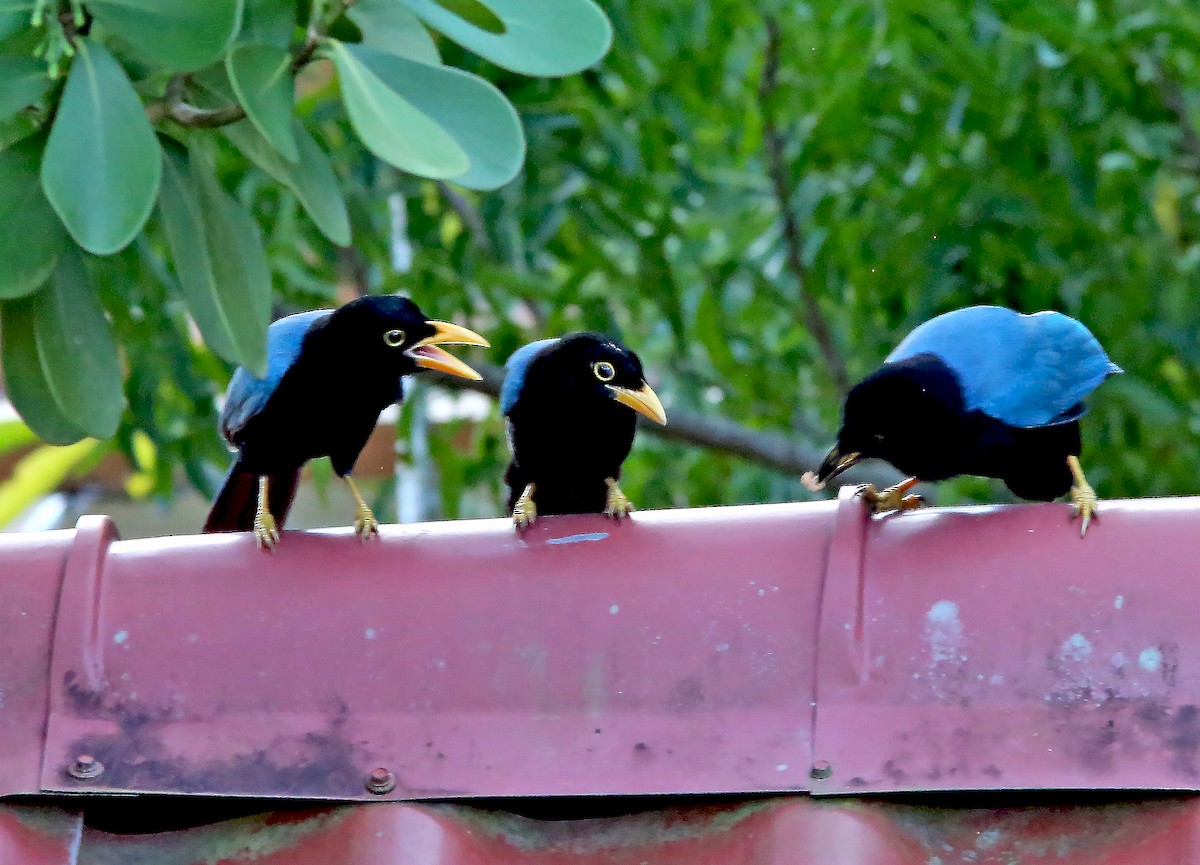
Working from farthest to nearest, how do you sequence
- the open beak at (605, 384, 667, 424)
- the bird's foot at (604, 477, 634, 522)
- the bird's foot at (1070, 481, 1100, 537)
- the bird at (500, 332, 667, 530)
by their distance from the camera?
the bird at (500, 332, 667, 530) → the open beak at (605, 384, 667, 424) → the bird's foot at (604, 477, 634, 522) → the bird's foot at (1070, 481, 1100, 537)

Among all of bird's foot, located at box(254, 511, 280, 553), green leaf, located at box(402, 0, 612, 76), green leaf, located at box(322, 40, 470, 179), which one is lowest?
bird's foot, located at box(254, 511, 280, 553)

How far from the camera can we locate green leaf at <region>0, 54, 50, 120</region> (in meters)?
2.05

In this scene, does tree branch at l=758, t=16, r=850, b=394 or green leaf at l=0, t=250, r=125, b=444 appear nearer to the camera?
green leaf at l=0, t=250, r=125, b=444

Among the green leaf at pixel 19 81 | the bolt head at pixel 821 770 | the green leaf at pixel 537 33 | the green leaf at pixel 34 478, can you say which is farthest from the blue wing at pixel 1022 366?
the green leaf at pixel 34 478

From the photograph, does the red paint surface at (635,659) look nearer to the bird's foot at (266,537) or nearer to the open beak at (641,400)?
the bird's foot at (266,537)

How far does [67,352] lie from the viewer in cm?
231

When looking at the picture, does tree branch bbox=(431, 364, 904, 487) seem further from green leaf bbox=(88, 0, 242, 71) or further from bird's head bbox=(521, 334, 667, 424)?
green leaf bbox=(88, 0, 242, 71)

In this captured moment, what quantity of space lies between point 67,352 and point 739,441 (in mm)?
3739

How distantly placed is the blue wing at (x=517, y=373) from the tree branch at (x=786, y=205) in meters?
1.96

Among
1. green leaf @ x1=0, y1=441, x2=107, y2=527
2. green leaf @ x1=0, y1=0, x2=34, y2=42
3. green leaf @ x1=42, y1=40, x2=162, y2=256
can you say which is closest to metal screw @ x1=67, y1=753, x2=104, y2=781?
green leaf @ x1=42, y1=40, x2=162, y2=256

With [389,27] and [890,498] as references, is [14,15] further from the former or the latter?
[890,498]

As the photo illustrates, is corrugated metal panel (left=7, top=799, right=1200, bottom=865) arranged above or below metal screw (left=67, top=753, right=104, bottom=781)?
below

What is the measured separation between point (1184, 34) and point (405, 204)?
271 cm

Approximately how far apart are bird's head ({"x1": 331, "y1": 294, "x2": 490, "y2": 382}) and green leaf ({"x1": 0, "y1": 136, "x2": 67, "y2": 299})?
123cm
